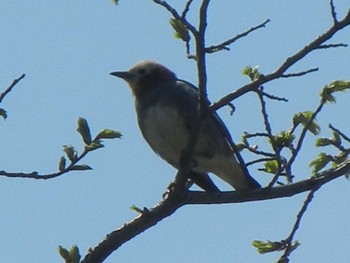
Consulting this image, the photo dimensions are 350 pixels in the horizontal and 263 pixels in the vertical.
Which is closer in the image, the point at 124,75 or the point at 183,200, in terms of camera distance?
the point at 183,200

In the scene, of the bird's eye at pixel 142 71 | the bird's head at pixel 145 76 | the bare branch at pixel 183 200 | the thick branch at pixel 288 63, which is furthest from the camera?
the bird's eye at pixel 142 71

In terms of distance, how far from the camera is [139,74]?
9172mm

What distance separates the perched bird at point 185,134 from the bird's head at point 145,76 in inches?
7.4

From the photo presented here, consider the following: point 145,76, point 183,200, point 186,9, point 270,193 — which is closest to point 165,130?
point 145,76

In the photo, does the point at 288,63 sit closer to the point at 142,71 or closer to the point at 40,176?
the point at 40,176

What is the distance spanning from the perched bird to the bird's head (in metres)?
0.19

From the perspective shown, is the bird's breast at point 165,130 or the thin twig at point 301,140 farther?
the bird's breast at point 165,130

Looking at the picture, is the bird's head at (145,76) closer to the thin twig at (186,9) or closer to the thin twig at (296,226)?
the thin twig at (296,226)

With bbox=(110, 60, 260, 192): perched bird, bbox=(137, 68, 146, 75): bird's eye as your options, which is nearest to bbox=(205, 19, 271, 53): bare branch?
bbox=(110, 60, 260, 192): perched bird

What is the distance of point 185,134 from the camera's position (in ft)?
25.7

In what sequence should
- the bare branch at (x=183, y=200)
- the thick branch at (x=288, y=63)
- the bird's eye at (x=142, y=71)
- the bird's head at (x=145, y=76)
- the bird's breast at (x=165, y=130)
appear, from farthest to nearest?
the bird's eye at (x=142, y=71) → the bird's head at (x=145, y=76) → the bird's breast at (x=165, y=130) → the bare branch at (x=183, y=200) → the thick branch at (x=288, y=63)

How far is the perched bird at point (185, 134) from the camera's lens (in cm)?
785

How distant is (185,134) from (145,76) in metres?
1.47

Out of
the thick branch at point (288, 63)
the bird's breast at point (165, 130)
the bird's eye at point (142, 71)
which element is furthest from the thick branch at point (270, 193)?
the bird's eye at point (142, 71)
